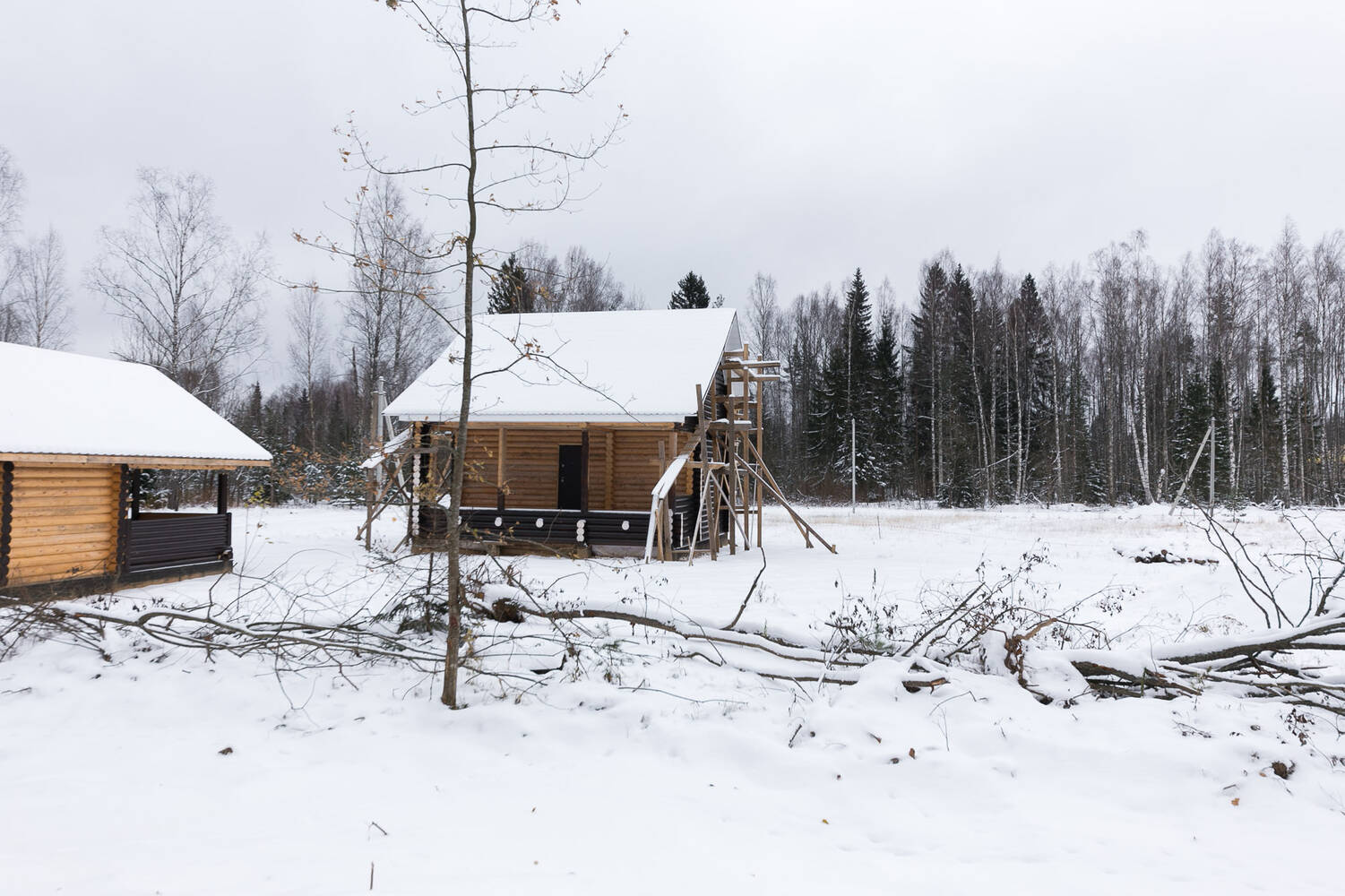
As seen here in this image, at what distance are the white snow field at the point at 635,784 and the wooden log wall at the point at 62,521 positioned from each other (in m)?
5.64

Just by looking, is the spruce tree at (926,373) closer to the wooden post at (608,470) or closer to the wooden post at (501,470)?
the wooden post at (608,470)

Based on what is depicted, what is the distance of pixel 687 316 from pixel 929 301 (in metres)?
29.2

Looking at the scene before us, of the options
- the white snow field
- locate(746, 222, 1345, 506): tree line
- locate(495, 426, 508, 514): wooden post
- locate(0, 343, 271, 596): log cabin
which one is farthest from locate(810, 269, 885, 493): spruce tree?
the white snow field

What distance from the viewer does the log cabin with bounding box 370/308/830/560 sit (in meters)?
16.0

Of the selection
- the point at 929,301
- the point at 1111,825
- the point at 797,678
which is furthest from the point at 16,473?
the point at 929,301

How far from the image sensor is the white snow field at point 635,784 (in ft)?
11.1

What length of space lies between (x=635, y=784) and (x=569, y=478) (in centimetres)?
1399

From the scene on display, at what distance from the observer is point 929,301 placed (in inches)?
1743

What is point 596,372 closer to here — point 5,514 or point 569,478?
point 569,478

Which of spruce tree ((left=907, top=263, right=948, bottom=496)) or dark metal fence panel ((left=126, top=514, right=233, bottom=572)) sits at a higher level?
spruce tree ((left=907, top=263, right=948, bottom=496))

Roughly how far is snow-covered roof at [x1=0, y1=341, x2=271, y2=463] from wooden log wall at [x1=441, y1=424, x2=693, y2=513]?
5289 mm

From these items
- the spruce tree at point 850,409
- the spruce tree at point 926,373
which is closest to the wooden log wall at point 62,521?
the spruce tree at point 850,409

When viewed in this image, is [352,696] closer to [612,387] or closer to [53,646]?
[53,646]

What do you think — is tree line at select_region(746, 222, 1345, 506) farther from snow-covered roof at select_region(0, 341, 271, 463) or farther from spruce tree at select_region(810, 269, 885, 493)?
snow-covered roof at select_region(0, 341, 271, 463)
